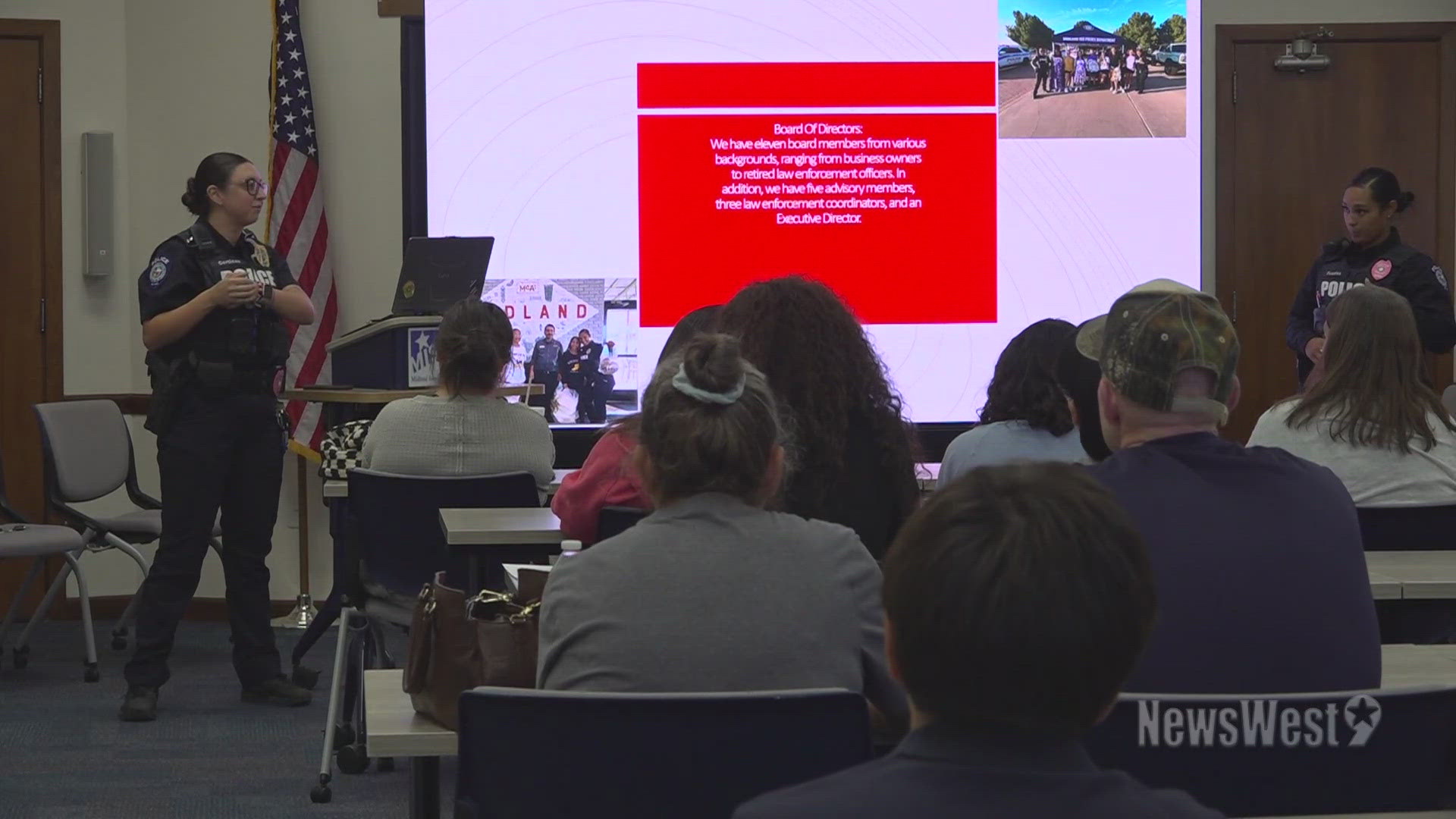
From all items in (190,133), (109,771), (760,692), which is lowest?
(109,771)

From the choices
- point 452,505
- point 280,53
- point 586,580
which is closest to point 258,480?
point 452,505

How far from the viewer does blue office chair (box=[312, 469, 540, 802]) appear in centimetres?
357

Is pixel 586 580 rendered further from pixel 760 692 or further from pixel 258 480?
pixel 258 480

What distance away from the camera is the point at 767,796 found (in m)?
0.91

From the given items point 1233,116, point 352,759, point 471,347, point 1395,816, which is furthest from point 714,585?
point 1233,116

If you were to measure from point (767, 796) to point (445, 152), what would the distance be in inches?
193

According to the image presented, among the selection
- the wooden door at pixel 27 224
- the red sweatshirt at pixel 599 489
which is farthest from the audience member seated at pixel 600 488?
the wooden door at pixel 27 224

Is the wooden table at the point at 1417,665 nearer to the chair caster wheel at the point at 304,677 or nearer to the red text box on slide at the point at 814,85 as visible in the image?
the chair caster wheel at the point at 304,677

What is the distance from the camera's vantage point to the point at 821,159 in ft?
18.5

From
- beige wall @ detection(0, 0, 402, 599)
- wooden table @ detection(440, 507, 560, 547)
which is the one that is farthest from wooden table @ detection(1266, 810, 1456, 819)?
beige wall @ detection(0, 0, 402, 599)

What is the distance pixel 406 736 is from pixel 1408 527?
2.04 metres

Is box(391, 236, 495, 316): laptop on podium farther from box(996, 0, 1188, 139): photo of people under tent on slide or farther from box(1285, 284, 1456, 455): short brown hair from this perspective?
box(1285, 284, 1456, 455): short brown hair

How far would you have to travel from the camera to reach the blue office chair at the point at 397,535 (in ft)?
11.7

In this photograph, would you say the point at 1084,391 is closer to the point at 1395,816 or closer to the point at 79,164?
the point at 1395,816
